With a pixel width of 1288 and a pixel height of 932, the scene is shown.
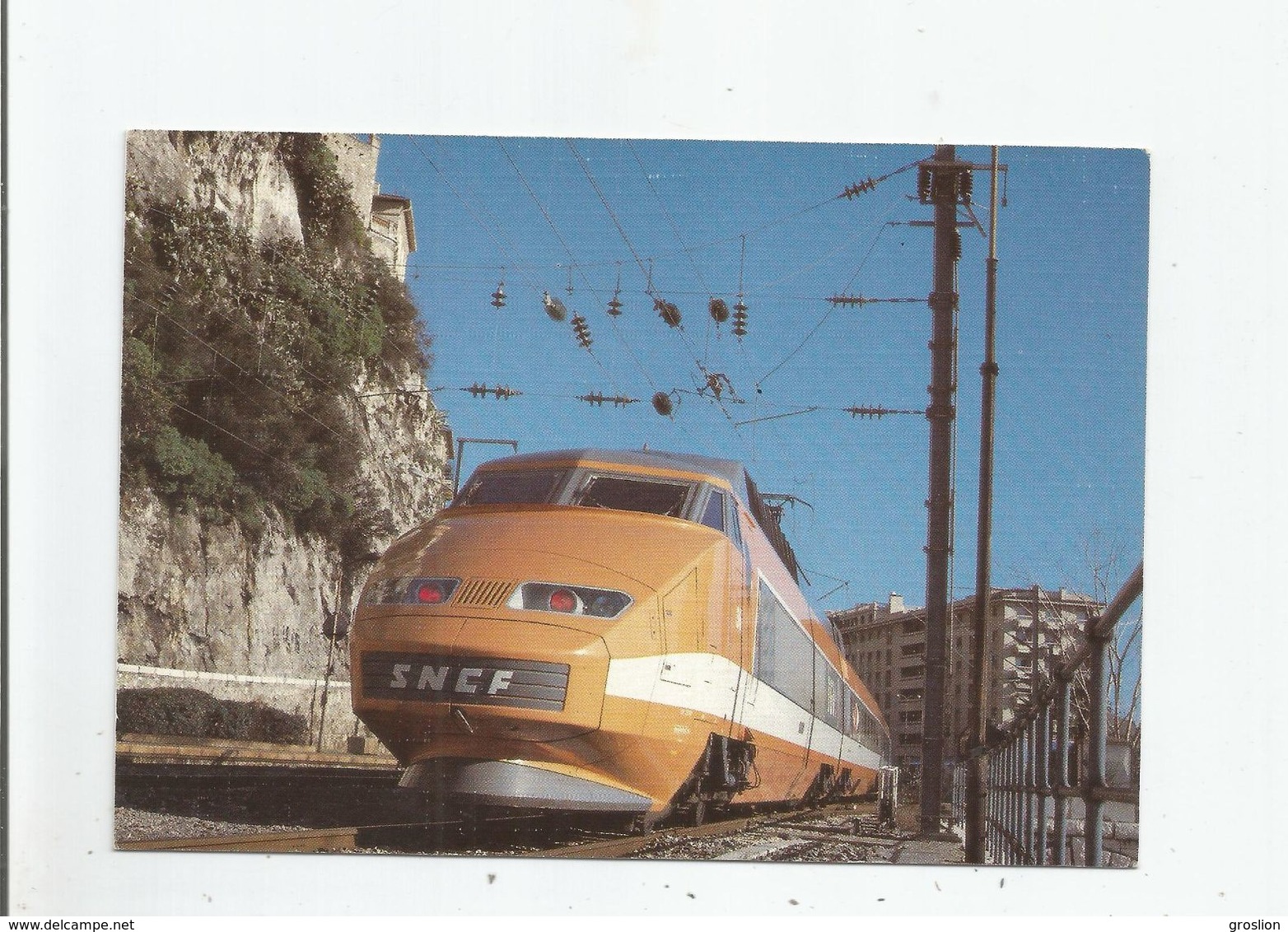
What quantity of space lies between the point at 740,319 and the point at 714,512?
81 cm

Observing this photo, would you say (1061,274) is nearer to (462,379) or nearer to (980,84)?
(980,84)

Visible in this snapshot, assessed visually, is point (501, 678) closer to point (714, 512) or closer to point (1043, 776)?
point (714, 512)

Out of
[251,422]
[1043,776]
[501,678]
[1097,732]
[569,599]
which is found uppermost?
[251,422]

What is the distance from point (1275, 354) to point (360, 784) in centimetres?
401

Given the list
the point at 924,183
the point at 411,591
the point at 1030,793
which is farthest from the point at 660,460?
the point at 1030,793

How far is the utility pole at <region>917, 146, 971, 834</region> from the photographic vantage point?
219 inches

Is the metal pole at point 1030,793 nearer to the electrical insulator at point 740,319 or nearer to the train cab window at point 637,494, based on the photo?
the train cab window at point 637,494

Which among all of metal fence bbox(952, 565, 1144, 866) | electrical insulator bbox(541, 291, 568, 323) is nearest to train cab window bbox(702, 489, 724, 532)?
electrical insulator bbox(541, 291, 568, 323)

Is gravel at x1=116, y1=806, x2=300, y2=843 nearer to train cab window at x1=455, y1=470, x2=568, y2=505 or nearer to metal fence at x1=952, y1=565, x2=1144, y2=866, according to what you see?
train cab window at x1=455, y1=470, x2=568, y2=505

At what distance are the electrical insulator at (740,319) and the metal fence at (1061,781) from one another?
1.79 m

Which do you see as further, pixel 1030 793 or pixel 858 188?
pixel 1030 793

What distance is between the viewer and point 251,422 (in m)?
5.78

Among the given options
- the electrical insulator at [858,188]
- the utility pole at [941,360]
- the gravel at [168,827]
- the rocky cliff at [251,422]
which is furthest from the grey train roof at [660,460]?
the gravel at [168,827]

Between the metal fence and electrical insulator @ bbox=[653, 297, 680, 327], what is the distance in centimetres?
205
